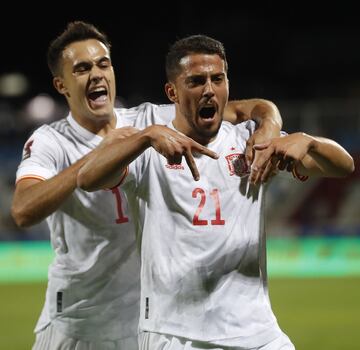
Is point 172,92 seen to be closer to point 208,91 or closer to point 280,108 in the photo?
point 208,91

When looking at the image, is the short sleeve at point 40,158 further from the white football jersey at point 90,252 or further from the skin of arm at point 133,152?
the skin of arm at point 133,152

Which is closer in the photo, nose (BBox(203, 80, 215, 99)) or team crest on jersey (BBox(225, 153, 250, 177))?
nose (BBox(203, 80, 215, 99))

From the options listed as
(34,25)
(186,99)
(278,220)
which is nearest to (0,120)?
(278,220)

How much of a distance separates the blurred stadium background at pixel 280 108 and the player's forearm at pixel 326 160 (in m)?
0.84

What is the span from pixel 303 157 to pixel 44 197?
1189 millimetres

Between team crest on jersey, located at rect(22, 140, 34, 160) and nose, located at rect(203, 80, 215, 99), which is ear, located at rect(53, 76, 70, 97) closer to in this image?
team crest on jersey, located at rect(22, 140, 34, 160)

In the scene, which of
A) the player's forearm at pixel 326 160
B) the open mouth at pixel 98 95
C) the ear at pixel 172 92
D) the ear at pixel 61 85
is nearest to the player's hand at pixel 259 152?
the player's forearm at pixel 326 160

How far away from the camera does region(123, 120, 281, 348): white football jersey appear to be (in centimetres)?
373

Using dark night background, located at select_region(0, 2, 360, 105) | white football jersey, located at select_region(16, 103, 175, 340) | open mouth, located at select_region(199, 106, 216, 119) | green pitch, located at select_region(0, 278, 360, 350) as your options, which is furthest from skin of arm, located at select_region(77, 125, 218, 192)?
dark night background, located at select_region(0, 2, 360, 105)

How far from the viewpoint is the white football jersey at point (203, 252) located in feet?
12.2

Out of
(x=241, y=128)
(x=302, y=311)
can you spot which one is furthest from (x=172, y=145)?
(x=302, y=311)

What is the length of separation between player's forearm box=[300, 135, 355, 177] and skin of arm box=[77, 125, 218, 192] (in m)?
0.43

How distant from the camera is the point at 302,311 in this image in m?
10.7

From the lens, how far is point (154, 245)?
379 centimetres
